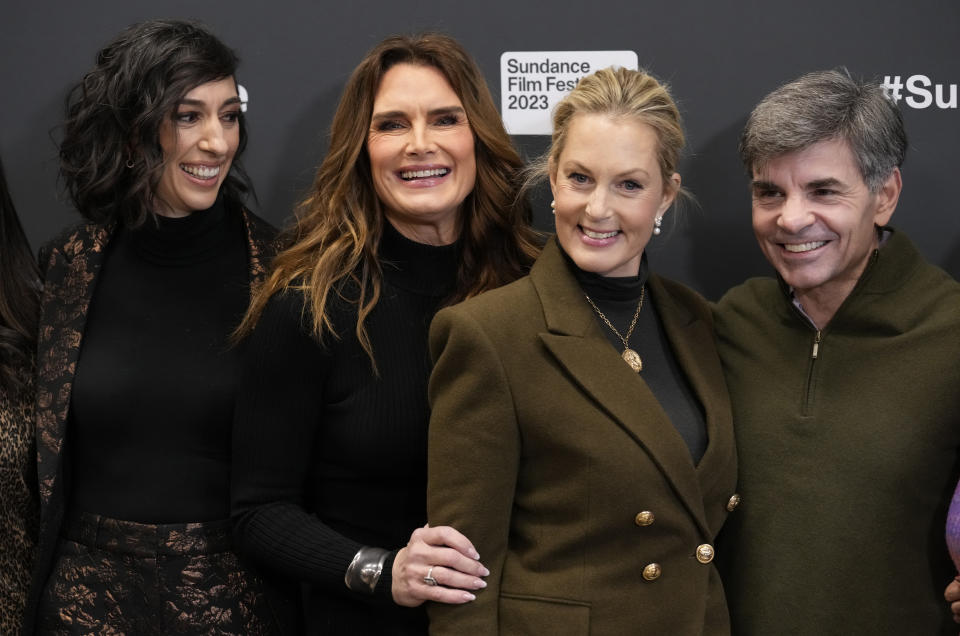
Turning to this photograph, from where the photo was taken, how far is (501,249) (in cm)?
244

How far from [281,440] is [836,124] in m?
1.22

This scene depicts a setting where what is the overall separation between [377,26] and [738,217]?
1.02 metres

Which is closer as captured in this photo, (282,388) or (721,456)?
(721,456)

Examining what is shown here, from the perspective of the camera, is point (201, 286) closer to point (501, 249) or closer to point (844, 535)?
point (501, 249)

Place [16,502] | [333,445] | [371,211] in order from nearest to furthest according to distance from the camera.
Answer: [333,445]
[371,211]
[16,502]

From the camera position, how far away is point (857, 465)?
2.08m

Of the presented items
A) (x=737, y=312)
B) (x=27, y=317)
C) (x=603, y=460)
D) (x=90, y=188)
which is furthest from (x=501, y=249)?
(x=27, y=317)

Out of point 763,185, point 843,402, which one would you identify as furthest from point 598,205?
point 843,402

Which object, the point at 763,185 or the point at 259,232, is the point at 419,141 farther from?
the point at 763,185

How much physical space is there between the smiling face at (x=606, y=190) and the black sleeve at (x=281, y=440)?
0.54 metres

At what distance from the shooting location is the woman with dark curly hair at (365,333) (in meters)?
2.20

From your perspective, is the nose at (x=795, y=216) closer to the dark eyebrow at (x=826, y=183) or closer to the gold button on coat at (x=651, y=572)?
the dark eyebrow at (x=826, y=183)

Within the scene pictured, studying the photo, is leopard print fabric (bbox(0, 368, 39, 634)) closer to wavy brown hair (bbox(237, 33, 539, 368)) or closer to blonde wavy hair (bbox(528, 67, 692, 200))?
wavy brown hair (bbox(237, 33, 539, 368))

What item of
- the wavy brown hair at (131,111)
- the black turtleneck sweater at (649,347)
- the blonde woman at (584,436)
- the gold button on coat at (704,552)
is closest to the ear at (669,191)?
the blonde woman at (584,436)
